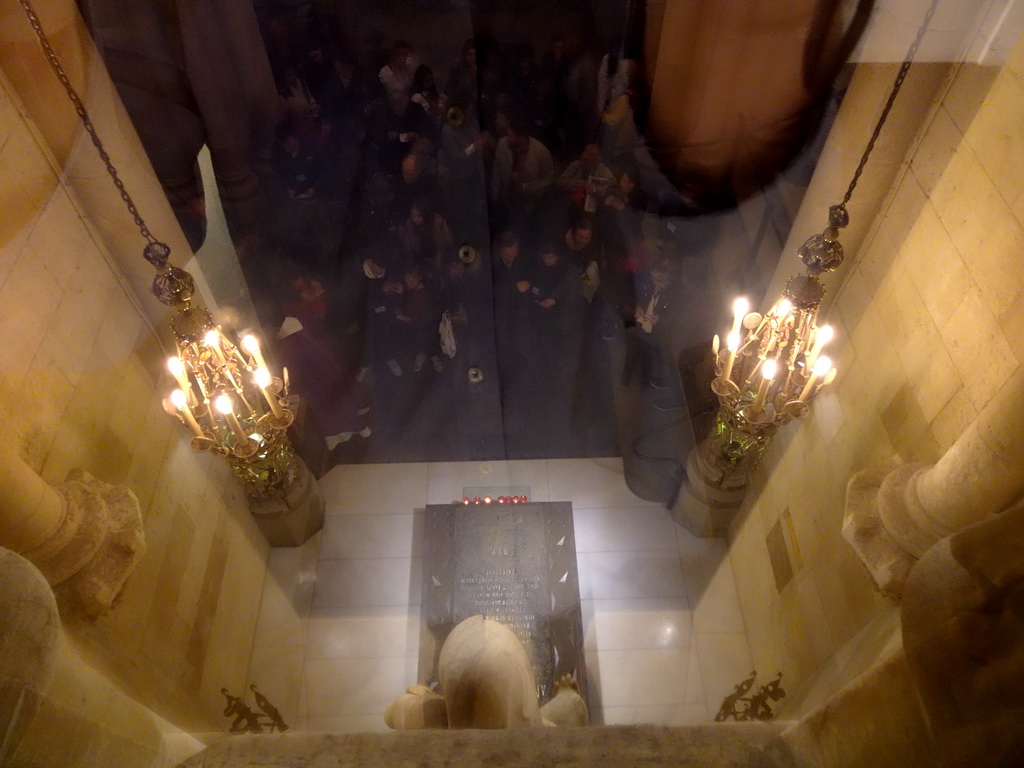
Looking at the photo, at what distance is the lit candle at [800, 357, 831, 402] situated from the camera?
309 cm

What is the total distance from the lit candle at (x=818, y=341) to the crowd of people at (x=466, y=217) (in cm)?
190

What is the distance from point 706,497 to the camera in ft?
16.6

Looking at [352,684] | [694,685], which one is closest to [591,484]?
[694,685]

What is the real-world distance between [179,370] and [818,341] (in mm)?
3082

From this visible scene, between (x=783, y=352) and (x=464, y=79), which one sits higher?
(x=464, y=79)

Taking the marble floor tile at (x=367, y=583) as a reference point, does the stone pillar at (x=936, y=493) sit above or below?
below

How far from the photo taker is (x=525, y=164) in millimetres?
4750

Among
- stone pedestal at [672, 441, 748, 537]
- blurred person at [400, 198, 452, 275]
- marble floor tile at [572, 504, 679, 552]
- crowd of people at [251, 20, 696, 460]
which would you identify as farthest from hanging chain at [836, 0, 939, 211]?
marble floor tile at [572, 504, 679, 552]

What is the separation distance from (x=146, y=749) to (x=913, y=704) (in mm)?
2109

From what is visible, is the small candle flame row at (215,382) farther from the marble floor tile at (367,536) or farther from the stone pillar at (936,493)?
the stone pillar at (936,493)

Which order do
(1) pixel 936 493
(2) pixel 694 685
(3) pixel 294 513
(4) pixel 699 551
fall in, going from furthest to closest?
(4) pixel 699 551 < (3) pixel 294 513 < (2) pixel 694 685 < (1) pixel 936 493

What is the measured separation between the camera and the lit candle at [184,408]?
11.0ft

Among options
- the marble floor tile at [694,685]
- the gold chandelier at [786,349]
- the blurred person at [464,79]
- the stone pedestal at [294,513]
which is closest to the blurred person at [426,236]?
the blurred person at [464,79]

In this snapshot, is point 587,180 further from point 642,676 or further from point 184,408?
point 642,676
